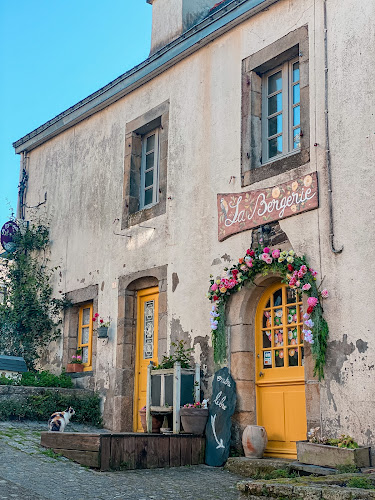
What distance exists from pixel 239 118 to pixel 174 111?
1.50m

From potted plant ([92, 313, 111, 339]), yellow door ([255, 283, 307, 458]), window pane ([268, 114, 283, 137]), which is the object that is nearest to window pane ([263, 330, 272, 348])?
yellow door ([255, 283, 307, 458])

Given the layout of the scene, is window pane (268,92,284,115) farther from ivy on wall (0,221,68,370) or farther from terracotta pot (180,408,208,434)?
ivy on wall (0,221,68,370)

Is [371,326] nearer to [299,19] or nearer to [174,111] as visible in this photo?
[299,19]

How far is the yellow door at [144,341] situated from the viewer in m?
9.77

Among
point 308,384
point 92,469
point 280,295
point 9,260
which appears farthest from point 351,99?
point 9,260

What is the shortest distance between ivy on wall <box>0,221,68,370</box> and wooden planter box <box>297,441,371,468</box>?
5765mm

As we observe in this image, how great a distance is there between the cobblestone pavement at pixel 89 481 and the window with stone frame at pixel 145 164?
403 centimetres

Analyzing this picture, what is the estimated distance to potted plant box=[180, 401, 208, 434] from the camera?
782 cm

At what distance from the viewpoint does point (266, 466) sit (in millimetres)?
6750

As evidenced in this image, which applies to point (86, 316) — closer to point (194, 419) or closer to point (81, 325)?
point (81, 325)

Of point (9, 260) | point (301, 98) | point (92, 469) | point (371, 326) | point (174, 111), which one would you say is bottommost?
point (92, 469)

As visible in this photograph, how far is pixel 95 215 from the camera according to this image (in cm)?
1116

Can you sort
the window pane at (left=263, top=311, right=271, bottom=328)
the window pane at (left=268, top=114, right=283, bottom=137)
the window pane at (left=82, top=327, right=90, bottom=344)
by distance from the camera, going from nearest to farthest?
the window pane at (left=263, top=311, right=271, bottom=328)
the window pane at (left=268, top=114, right=283, bottom=137)
the window pane at (left=82, top=327, right=90, bottom=344)

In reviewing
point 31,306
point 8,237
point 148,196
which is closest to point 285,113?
point 148,196
